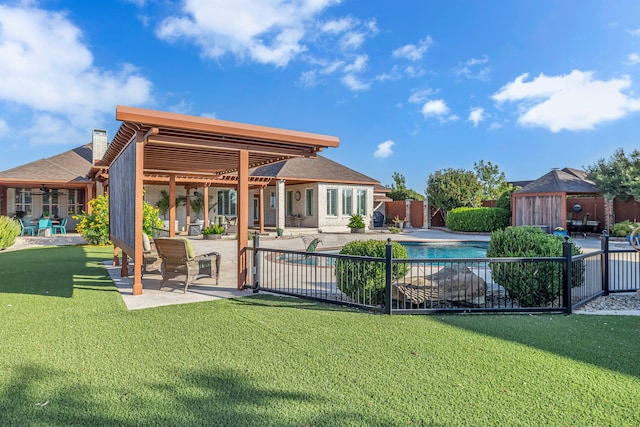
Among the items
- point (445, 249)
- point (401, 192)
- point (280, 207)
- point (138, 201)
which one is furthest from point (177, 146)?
point (401, 192)

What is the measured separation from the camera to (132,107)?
552 centimetres

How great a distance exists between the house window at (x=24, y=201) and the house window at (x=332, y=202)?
671 inches

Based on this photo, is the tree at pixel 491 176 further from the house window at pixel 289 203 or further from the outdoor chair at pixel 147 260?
the outdoor chair at pixel 147 260

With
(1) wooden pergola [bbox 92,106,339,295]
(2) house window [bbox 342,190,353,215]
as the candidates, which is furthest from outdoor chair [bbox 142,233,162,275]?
(2) house window [bbox 342,190,353,215]

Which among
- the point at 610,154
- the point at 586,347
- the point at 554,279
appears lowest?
the point at 586,347

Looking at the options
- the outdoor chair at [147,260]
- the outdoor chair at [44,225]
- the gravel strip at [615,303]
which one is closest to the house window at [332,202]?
the outdoor chair at [44,225]

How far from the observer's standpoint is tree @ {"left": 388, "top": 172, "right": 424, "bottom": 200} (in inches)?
1565

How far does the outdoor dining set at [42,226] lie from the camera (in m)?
18.8

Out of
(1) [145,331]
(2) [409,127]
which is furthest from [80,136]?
(1) [145,331]

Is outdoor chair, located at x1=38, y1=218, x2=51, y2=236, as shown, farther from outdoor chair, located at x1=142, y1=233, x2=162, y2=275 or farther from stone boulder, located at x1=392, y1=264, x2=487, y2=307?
stone boulder, located at x1=392, y1=264, x2=487, y2=307

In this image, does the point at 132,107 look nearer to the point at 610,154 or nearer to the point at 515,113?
the point at 610,154

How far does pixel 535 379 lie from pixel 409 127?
90.0ft

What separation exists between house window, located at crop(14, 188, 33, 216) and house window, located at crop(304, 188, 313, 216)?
15.8 metres

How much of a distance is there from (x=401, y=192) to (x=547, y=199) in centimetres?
2041
